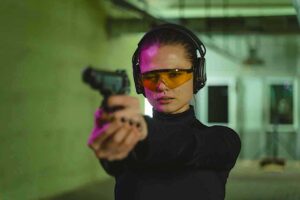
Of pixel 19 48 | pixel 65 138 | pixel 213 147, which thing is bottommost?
pixel 65 138

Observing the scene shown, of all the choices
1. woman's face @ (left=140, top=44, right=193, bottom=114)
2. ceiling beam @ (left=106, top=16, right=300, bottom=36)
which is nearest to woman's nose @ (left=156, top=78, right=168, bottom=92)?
woman's face @ (left=140, top=44, right=193, bottom=114)

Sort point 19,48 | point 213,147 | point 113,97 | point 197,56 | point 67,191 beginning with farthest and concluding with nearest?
point 67,191 → point 19,48 → point 197,56 → point 213,147 → point 113,97

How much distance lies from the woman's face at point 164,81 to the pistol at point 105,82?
29cm

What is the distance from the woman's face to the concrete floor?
4842 mm

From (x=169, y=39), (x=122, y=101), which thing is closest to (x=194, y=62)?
(x=169, y=39)

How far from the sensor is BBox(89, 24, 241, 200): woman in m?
0.97

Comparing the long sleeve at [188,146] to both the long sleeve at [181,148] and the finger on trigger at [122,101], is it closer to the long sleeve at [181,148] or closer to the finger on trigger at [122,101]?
the long sleeve at [181,148]

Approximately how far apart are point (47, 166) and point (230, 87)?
6767mm

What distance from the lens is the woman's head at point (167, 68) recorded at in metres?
1.04

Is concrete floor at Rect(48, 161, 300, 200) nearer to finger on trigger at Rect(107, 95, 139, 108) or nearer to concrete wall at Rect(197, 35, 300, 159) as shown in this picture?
concrete wall at Rect(197, 35, 300, 159)

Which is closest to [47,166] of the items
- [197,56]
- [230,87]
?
[197,56]

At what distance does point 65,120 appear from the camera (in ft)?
22.7

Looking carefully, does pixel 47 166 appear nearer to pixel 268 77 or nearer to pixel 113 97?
pixel 113 97

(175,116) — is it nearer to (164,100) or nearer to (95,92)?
(164,100)
